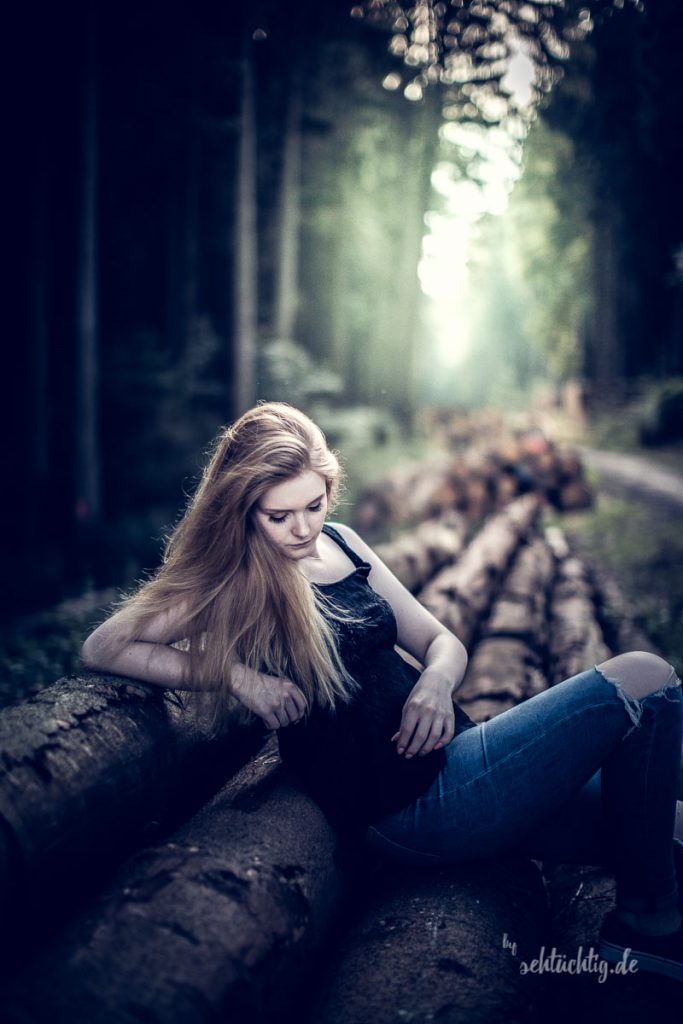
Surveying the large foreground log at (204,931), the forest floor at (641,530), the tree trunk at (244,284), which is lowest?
the forest floor at (641,530)

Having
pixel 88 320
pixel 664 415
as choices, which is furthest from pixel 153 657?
pixel 664 415

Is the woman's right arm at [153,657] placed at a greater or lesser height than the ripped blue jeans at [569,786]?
greater

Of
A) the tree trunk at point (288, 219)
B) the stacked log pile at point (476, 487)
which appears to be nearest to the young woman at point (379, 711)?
the stacked log pile at point (476, 487)

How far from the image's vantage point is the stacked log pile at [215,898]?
1.48m

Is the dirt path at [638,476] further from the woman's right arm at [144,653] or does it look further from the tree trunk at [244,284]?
the woman's right arm at [144,653]

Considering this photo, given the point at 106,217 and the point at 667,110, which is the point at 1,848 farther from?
the point at 106,217

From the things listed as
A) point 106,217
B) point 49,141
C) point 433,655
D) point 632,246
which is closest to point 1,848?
point 433,655

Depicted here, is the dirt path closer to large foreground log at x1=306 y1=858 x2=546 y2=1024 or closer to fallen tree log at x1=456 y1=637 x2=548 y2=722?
fallen tree log at x1=456 y1=637 x2=548 y2=722

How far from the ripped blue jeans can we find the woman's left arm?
6.1 inches

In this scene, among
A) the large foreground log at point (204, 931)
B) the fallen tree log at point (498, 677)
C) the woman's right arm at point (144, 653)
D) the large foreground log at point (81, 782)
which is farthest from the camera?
the fallen tree log at point (498, 677)

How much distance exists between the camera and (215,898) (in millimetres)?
1649

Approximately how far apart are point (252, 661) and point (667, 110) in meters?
5.15

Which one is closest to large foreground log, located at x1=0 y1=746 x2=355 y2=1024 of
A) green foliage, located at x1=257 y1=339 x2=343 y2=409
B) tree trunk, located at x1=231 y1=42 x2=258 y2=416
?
tree trunk, located at x1=231 y1=42 x2=258 y2=416

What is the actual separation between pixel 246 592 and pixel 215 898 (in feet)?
2.75
